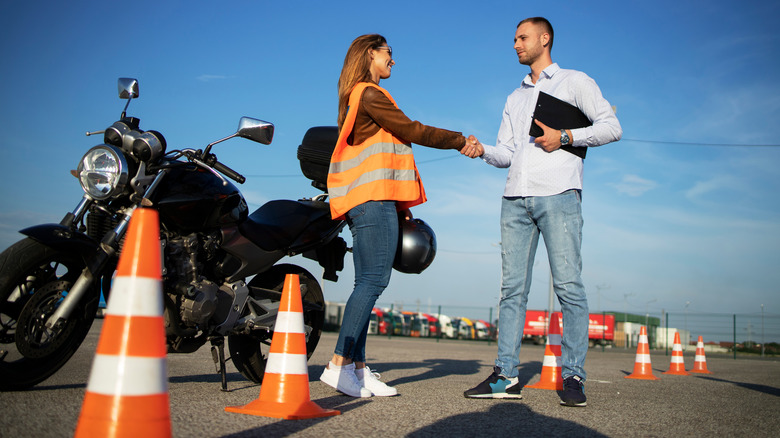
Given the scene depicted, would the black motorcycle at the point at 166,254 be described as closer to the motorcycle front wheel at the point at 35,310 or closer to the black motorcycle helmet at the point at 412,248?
the motorcycle front wheel at the point at 35,310

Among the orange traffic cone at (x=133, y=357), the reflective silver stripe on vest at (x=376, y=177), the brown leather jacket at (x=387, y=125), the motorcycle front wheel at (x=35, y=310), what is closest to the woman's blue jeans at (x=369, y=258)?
the reflective silver stripe on vest at (x=376, y=177)

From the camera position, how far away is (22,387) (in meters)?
2.98

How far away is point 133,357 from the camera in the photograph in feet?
5.51

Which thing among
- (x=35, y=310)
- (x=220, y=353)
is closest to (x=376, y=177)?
(x=220, y=353)

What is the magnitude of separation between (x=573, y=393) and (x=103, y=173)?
288cm

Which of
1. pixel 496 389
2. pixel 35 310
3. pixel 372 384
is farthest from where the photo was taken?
pixel 496 389

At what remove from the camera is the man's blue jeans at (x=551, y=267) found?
384 centimetres

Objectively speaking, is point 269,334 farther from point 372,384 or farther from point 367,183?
point 367,183

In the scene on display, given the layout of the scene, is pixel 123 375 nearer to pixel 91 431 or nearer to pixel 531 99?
pixel 91 431

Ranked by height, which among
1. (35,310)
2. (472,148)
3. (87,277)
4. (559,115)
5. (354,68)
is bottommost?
(35,310)

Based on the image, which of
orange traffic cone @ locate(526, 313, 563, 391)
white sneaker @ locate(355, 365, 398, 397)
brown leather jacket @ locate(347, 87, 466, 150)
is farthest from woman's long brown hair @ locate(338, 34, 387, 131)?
orange traffic cone @ locate(526, 313, 563, 391)

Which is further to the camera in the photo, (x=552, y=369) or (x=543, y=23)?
(x=552, y=369)

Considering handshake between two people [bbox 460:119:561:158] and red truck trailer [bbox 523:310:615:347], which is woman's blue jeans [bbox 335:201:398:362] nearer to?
handshake between two people [bbox 460:119:561:158]

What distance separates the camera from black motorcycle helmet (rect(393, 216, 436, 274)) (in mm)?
4125
